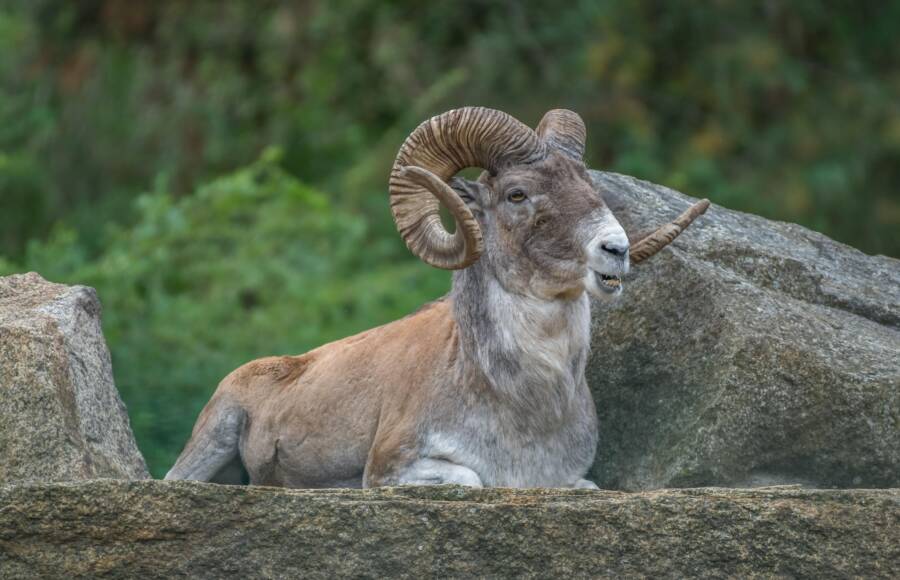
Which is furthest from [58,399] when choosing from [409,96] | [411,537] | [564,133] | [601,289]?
[409,96]

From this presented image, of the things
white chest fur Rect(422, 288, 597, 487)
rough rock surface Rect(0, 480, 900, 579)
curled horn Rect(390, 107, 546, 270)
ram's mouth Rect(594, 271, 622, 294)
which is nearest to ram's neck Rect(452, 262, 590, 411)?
white chest fur Rect(422, 288, 597, 487)

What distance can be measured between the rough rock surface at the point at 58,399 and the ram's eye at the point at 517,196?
7.50ft

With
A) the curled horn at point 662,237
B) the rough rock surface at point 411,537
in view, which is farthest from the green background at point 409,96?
the rough rock surface at point 411,537

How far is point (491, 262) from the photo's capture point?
29.3 feet

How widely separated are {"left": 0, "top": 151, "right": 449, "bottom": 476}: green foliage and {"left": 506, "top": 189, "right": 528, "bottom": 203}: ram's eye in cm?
655

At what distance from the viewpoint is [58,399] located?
7.84 m

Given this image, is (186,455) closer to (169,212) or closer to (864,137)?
(169,212)

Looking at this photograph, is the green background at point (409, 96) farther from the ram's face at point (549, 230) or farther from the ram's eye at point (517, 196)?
the ram's eye at point (517, 196)

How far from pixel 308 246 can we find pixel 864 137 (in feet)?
30.4

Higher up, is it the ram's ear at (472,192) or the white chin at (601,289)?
the ram's ear at (472,192)

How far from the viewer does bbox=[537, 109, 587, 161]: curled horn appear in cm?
909

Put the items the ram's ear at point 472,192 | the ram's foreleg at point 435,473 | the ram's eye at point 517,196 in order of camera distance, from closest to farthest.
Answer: the ram's foreleg at point 435,473 < the ram's eye at point 517,196 < the ram's ear at point 472,192

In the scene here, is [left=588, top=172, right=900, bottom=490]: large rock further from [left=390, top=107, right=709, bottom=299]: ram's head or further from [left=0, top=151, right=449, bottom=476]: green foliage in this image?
[left=0, top=151, right=449, bottom=476]: green foliage

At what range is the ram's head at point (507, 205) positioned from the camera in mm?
8555
